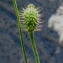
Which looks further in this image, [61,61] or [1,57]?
[1,57]

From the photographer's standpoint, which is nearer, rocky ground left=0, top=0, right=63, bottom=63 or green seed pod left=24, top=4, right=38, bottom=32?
green seed pod left=24, top=4, right=38, bottom=32

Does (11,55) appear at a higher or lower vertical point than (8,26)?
lower

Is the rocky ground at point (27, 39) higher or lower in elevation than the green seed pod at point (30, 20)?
higher

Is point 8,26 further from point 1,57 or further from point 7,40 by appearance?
point 1,57

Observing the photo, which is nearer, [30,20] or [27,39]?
[30,20]

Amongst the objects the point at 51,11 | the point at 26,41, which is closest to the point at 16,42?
the point at 26,41

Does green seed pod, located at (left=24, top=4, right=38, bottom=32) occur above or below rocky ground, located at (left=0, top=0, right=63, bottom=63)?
below

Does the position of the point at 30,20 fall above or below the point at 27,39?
below

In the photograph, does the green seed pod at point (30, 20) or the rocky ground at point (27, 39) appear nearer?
the green seed pod at point (30, 20)
